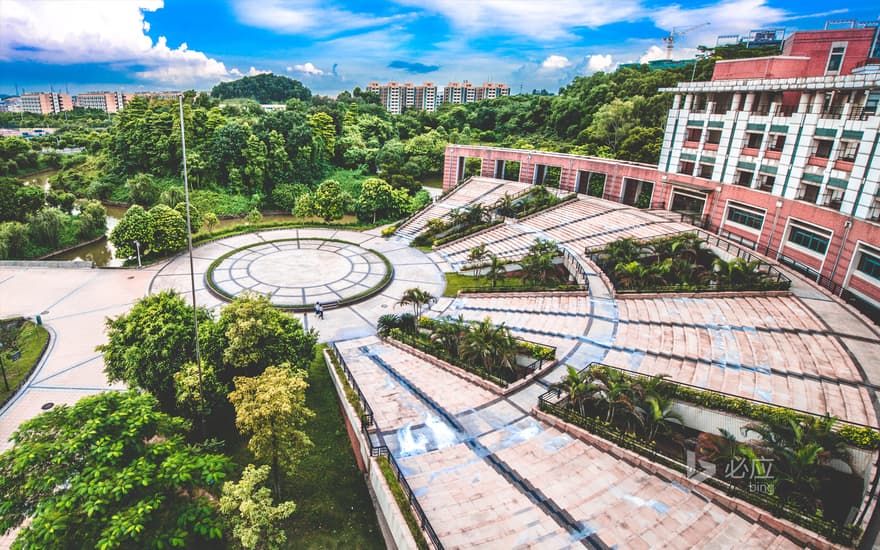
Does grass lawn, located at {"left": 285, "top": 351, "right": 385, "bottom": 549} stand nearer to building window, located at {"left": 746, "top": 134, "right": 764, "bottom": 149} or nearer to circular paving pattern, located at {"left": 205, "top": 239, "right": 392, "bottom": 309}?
circular paving pattern, located at {"left": 205, "top": 239, "right": 392, "bottom": 309}

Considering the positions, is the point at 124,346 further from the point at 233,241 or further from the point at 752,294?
the point at 752,294

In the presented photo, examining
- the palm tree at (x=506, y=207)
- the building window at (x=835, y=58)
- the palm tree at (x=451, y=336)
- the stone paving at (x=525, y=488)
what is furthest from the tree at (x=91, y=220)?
the building window at (x=835, y=58)

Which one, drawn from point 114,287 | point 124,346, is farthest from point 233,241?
point 124,346

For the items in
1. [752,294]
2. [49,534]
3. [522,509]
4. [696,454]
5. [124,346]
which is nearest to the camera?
[49,534]

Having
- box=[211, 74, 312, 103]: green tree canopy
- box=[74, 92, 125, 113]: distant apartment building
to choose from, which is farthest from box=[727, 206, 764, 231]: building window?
box=[74, 92, 125, 113]: distant apartment building

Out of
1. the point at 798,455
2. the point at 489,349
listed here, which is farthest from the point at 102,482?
the point at 798,455

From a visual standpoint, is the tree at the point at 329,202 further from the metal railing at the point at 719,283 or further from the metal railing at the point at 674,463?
the metal railing at the point at 674,463
